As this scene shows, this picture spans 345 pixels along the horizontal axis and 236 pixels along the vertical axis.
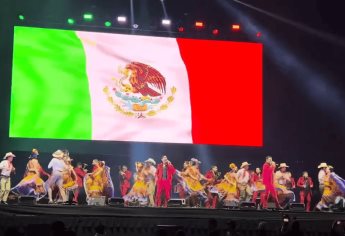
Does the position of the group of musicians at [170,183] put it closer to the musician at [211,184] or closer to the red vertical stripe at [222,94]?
the musician at [211,184]

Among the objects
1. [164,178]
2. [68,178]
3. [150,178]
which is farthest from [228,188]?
[68,178]

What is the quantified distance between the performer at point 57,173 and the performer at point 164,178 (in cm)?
202

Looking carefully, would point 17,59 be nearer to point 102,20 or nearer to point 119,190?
point 102,20

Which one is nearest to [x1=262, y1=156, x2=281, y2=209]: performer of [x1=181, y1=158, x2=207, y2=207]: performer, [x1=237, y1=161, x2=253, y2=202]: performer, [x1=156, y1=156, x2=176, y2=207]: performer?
[x1=237, y1=161, x2=253, y2=202]: performer

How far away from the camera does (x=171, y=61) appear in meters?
12.3

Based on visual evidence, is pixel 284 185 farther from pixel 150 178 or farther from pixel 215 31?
pixel 215 31

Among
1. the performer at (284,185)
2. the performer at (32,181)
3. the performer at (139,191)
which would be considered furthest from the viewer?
the performer at (284,185)

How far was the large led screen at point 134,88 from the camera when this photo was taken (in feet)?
38.0

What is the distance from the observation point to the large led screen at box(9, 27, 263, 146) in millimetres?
11594

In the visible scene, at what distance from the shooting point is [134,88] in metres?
12.2

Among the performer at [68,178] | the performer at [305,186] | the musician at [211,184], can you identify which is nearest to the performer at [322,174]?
the performer at [305,186]

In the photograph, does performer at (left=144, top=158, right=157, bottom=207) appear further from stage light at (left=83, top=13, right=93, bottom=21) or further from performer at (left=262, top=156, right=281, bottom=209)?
stage light at (left=83, top=13, right=93, bottom=21)

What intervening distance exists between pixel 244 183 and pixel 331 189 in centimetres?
200

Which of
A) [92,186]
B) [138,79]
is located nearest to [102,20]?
[138,79]
